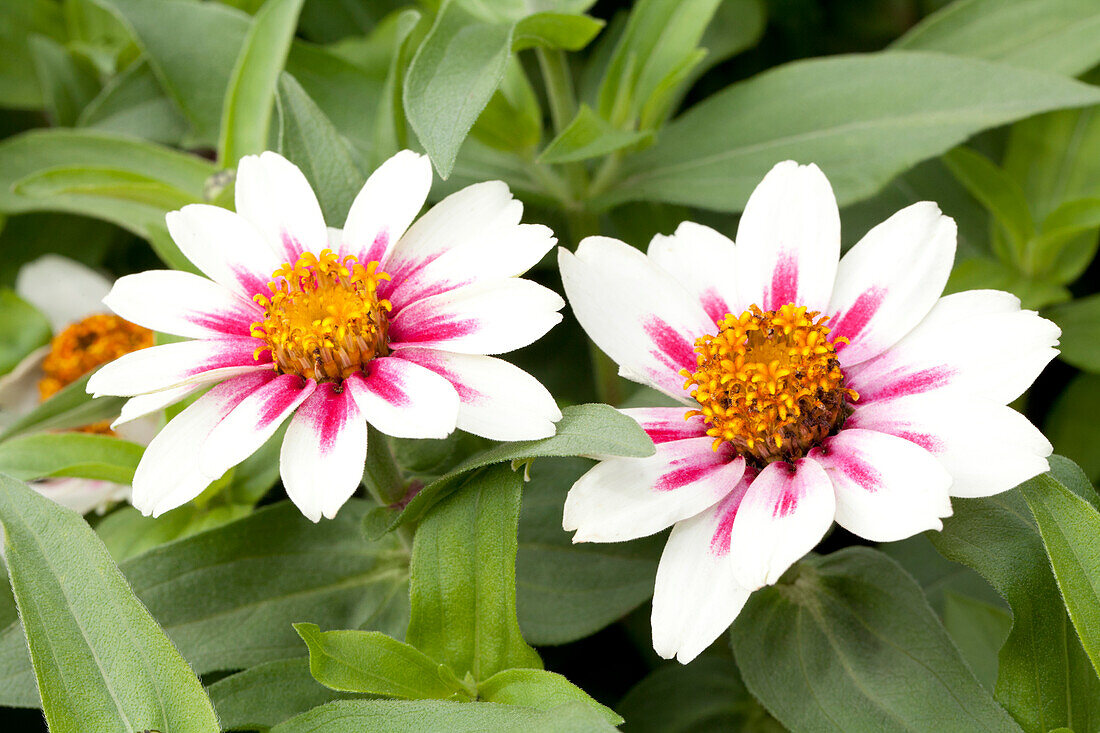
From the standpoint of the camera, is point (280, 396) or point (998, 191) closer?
point (280, 396)

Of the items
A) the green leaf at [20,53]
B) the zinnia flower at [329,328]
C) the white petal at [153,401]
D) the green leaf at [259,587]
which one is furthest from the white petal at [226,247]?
the green leaf at [20,53]

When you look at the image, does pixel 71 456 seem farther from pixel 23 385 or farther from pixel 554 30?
pixel 554 30

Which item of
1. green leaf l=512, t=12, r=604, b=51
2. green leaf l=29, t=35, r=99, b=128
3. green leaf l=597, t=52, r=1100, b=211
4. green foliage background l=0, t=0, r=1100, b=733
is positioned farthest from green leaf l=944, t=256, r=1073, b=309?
Answer: green leaf l=29, t=35, r=99, b=128

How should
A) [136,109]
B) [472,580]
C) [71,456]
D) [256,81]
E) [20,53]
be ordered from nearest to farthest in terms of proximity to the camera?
[472,580] → [71,456] → [256,81] → [136,109] → [20,53]

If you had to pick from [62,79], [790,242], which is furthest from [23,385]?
[790,242]

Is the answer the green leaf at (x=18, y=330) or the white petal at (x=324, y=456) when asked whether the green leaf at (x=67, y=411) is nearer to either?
the green leaf at (x=18, y=330)

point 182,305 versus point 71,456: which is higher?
point 182,305
